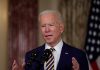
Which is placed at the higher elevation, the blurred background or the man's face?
the man's face

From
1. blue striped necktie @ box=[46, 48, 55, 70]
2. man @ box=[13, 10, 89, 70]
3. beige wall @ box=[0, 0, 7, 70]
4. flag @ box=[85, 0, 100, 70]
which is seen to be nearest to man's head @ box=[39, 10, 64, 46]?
man @ box=[13, 10, 89, 70]

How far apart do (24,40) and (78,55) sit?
3.77 metres

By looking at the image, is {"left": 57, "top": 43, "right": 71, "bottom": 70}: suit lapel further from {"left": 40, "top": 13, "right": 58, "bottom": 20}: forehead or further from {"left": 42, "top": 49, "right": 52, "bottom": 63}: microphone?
{"left": 40, "top": 13, "right": 58, "bottom": 20}: forehead

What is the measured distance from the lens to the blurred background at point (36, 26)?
5.91m

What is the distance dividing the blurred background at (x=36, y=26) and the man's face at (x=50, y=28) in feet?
11.5

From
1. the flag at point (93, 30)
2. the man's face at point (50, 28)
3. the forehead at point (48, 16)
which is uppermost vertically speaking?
the forehead at point (48, 16)

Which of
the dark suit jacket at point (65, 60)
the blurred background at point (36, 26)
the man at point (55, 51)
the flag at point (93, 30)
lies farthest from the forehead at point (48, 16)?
the flag at point (93, 30)

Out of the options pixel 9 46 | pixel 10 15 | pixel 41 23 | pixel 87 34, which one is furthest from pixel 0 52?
pixel 41 23

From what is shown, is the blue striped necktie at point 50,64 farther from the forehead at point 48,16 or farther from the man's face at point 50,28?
the forehead at point 48,16

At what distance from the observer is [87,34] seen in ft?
20.4

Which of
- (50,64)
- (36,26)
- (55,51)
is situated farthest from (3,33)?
(50,64)

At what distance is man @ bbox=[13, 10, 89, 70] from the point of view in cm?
226

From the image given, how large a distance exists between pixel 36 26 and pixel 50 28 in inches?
147

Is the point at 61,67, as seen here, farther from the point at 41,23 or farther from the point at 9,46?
the point at 9,46
